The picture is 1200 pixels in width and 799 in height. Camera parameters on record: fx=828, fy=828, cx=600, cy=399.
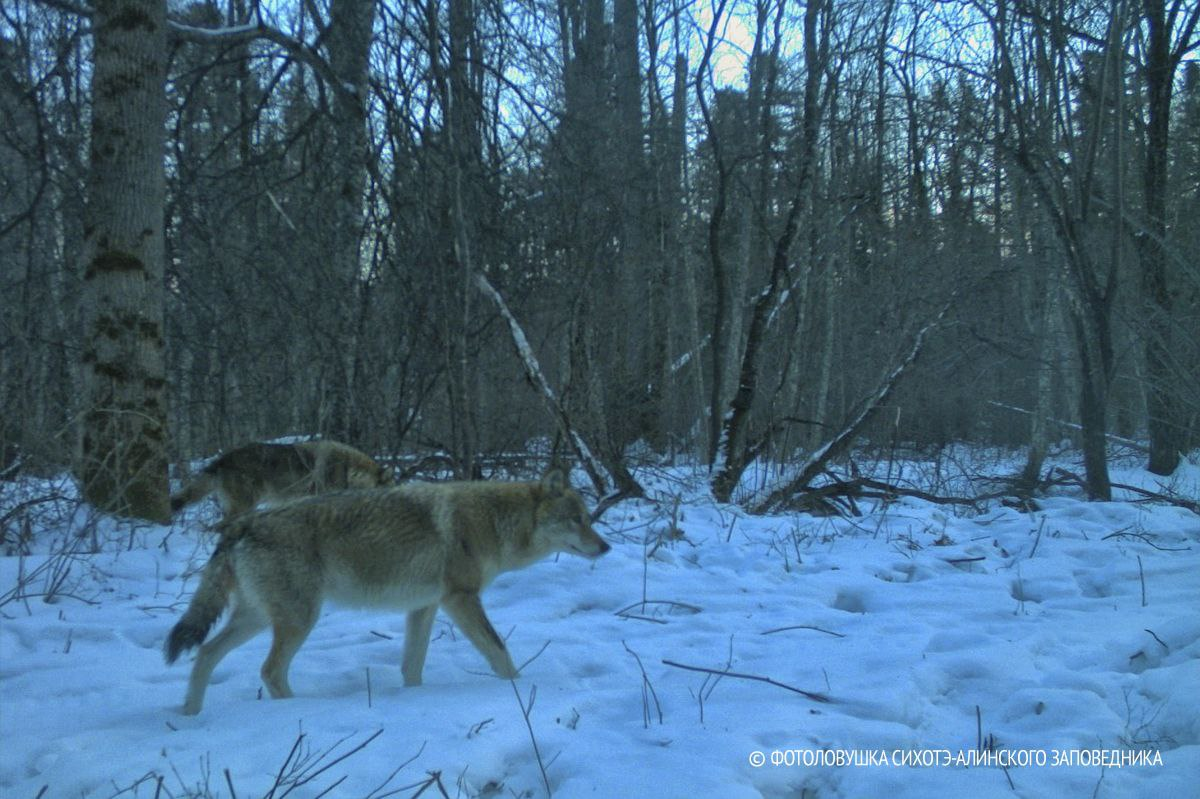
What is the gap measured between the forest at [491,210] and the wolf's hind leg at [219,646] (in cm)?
260

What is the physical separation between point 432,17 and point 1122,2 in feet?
24.2

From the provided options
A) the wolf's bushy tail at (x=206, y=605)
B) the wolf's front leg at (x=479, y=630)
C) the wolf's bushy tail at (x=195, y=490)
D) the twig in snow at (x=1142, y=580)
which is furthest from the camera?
the wolf's bushy tail at (x=195, y=490)

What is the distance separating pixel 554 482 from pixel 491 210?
16.6 feet

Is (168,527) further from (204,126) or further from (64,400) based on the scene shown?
(204,126)

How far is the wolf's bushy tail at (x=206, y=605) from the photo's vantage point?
3.74m

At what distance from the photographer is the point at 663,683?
416cm

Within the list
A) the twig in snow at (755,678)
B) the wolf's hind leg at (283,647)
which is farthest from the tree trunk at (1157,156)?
the wolf's hind leg at (283,647)

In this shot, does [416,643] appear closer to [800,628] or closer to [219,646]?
[219,646]

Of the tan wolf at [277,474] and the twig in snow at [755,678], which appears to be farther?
the tan wolf at [277,474]

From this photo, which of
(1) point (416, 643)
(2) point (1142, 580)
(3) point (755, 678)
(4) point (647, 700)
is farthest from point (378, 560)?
(2) point (1142, 580)

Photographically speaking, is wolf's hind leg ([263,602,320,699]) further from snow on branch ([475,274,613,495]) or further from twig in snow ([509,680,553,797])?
snow on branch ([475,274,613,495])

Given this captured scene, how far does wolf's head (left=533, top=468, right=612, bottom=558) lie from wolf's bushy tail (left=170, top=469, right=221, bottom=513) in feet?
15.9

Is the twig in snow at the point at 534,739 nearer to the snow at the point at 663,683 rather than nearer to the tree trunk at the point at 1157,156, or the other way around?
the snow at the point at 663,683

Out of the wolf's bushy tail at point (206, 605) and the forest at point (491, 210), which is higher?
the forest at point (491, 210)
